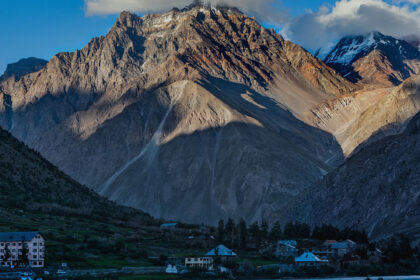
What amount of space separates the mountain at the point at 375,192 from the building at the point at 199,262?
56.1 metres

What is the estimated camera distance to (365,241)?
125 m

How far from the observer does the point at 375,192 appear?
168 meters

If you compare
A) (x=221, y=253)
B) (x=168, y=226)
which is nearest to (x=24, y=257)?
(x=221, y=253)

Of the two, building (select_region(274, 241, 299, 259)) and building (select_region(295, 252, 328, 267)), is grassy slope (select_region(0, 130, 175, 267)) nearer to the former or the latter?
building (select_region(274, 241, 299, 259))

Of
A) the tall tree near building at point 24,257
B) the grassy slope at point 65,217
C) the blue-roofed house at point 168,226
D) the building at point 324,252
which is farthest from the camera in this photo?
the blue-roofed house at point 168,226

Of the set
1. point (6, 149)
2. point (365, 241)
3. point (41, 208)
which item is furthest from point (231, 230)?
point (6, 149)

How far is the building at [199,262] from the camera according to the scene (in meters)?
93.9

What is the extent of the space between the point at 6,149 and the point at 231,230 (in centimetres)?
4531

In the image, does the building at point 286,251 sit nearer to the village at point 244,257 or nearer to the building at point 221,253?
the village at point 244,257

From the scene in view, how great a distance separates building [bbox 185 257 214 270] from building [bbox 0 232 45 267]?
19.0 m

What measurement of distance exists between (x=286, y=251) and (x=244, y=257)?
7884mm

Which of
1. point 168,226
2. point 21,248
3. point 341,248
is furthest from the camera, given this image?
point 168,226

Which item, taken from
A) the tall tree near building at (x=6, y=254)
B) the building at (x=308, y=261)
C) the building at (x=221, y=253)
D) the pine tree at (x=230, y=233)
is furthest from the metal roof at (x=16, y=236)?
the pine tree at (x=230, y=233)

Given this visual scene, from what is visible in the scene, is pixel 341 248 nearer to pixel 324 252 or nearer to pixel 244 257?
pixel 324 252
